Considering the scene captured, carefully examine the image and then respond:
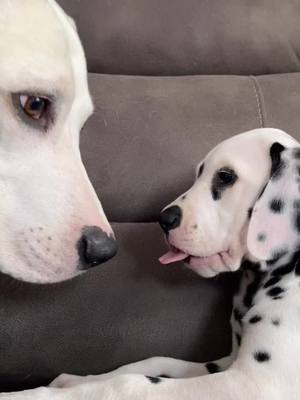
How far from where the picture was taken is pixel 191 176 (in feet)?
5.36

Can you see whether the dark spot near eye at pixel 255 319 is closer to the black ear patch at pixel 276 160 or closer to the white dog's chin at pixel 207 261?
the white dog's chin at pixel 207 261

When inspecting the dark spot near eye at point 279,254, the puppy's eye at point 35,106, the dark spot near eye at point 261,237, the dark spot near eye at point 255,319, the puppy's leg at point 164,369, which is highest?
the puppy's eye at point 35,106

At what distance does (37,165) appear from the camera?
1.13 meters

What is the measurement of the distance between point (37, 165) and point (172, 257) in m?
0.42

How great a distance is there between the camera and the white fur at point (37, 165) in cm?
107

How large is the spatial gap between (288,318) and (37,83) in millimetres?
665

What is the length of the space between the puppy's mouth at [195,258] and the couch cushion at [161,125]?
22 centimetres

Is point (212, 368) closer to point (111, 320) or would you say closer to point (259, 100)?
point (111, 320)

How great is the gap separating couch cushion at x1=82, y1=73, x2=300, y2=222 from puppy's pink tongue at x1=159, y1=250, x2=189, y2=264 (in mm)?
209

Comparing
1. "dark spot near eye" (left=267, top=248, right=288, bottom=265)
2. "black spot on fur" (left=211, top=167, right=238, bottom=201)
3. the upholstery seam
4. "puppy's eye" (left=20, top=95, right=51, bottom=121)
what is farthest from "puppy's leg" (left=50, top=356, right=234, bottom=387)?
the upholstery seam

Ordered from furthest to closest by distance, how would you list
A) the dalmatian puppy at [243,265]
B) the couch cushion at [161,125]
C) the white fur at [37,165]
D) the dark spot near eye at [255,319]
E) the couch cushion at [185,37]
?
1. the couch cushion at [185,37]
2. the couch cushion at [161,125]
3. the dark spot near eye at [255,319]
4. the dalmatian puppy at [243,265]
5. the white fur at [37,165]

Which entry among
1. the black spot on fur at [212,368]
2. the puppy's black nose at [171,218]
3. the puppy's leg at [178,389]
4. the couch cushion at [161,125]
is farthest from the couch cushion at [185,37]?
the puppy's leg at [178,389]

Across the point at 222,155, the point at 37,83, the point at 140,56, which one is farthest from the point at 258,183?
the point at 140,56

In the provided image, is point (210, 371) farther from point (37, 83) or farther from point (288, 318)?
point (37, 83)
